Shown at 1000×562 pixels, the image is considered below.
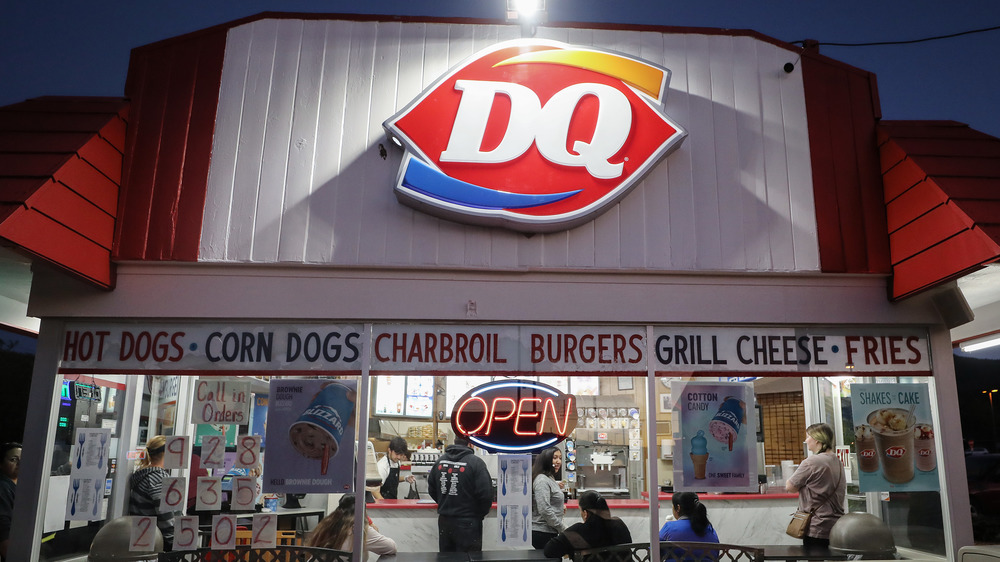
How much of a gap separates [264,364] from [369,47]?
3086mm

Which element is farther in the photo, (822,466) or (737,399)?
(822,466)

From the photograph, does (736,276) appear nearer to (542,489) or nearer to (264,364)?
(542,489)

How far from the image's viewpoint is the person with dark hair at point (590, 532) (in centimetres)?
592

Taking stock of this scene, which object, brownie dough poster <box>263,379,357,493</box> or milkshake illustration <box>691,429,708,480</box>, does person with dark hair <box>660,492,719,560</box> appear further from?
brownie dough poster <box>263,379,357,493</box>

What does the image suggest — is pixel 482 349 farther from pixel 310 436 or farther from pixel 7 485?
pixel 7 485

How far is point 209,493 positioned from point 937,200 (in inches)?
254

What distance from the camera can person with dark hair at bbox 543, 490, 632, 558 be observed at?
233 inches

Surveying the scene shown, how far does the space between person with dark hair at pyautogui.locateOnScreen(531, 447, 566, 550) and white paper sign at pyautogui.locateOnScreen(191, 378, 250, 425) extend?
2.51m

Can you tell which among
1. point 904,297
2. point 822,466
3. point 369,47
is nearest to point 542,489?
point 822,466

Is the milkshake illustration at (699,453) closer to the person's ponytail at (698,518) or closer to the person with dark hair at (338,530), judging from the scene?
the person's ponytail at (698,518)

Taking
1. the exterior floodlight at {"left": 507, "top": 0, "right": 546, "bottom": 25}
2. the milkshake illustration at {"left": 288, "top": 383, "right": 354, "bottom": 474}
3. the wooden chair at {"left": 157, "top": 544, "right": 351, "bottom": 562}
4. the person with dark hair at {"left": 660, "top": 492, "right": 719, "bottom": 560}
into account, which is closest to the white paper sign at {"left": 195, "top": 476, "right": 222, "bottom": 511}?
the wooden chair at {"left": 157, "top": 544, "right": 351, "bottom": 562}

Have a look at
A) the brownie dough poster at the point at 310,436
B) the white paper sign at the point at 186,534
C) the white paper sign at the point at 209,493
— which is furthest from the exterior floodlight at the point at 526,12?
the white paper sign at the point at 186,534

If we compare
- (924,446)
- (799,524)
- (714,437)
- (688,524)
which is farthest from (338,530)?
(924,446)

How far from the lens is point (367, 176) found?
20.7 feet
